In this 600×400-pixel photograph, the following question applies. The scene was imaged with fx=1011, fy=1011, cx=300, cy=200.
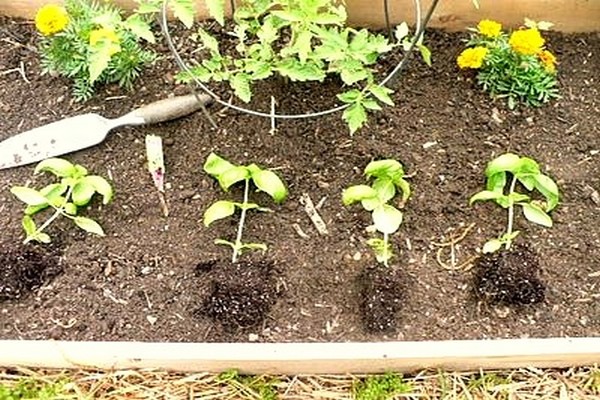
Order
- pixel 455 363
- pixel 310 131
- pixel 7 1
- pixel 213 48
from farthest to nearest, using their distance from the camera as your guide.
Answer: pixel 7 1 < pixel 310 131 < pixel 213 48 < pixel 455 363

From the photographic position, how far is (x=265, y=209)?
1.97 meters

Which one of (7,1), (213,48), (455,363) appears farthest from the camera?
(7,1)

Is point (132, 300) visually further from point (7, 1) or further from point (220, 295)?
point (7, 1)

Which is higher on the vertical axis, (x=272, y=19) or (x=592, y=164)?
(x=272, y=19)

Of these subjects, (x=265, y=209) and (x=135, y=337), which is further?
(x=265, y=209)

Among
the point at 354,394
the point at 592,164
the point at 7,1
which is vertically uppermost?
the point at 7,1

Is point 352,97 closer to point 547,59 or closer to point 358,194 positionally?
point 358,194

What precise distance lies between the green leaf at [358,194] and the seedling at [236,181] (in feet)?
0.40

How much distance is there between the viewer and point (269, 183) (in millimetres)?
1914

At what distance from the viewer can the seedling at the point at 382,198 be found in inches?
74.6

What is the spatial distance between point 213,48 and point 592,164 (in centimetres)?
79

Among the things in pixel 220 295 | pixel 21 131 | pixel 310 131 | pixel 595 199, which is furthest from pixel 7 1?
pixel 595 199

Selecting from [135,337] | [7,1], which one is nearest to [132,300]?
[135,337]

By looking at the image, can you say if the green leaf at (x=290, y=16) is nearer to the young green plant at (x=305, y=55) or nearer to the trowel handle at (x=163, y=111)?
the young green plant at (x=305, y=55)
